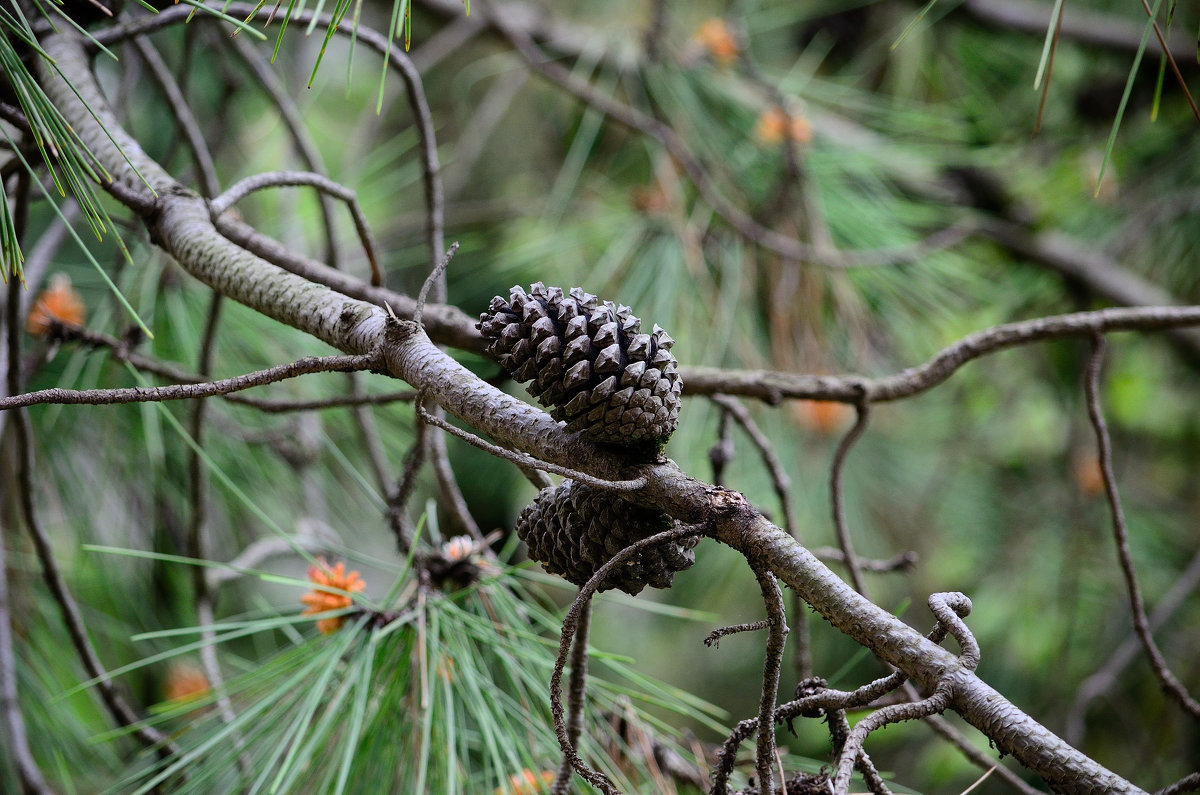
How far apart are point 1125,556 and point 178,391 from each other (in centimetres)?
56

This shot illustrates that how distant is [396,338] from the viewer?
1.30 ft

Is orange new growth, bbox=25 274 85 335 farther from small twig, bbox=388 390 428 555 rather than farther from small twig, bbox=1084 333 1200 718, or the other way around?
small twig, bbox=1084 333 1200 718

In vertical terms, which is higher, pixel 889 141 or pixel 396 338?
pixel 889 141

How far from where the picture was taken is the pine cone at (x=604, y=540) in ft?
1.27

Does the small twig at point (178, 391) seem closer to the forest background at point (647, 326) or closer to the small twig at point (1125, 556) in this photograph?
the forest background at point (647, 326)

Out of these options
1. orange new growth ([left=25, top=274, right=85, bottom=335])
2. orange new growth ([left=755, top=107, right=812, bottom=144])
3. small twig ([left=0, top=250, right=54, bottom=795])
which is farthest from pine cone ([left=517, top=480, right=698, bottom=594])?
orange new growth ([left=755, top=107, right=812, bottom=144])

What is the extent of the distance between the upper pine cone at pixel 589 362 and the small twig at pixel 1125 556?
33 centimetres

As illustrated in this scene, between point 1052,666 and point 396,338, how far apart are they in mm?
1738

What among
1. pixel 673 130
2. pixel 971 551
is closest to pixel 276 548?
pixel 673 130

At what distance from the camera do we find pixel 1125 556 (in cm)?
54

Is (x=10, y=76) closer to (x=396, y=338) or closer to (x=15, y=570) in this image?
(x=396, y=338)

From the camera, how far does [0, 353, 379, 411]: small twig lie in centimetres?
36

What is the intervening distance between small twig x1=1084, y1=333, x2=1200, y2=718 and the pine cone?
0.31 m

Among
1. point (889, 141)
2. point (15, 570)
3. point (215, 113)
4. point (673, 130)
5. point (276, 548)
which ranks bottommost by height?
point (15, 570)
